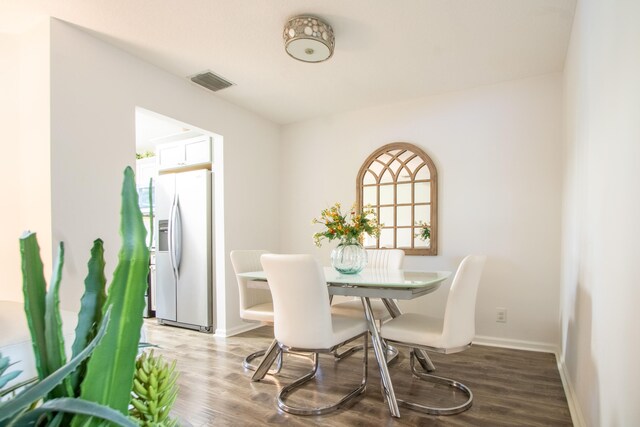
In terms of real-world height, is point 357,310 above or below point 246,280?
below

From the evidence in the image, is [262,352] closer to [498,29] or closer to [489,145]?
[489,145]

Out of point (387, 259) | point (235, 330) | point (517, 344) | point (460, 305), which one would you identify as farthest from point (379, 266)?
point (235, 330)

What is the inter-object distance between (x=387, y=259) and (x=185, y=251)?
7.26 ft

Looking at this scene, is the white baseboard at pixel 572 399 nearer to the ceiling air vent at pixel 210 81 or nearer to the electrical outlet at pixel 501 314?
the electrical outlet at pixel 501 314

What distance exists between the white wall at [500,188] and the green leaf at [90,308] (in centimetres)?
339

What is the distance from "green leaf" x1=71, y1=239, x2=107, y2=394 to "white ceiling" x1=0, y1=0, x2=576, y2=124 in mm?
2152

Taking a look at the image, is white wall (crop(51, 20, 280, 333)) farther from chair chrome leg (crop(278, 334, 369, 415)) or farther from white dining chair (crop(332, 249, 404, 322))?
white dining chair (crop(332, 249, 404, 322))

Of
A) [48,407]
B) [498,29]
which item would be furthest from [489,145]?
[48,407]

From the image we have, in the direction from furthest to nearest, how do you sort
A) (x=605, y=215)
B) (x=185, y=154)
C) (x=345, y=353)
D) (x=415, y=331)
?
(x=185, y=154) → (x=345, y=353) → (x=415, y=331) → (x=605, y=215)

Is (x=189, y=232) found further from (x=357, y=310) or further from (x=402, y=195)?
(x=402, y=195)

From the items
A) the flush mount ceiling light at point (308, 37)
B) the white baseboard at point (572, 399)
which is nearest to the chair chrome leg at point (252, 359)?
the white baseboard at point (572, 399)

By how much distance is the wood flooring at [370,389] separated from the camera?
6.54 feet

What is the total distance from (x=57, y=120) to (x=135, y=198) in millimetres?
2485

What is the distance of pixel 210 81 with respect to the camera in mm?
3307
